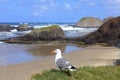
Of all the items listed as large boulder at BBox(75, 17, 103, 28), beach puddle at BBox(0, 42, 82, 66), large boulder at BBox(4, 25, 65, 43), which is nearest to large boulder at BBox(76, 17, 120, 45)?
large boulder at BBox(4, 25, 65, 43)

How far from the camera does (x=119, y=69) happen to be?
38.6 ft

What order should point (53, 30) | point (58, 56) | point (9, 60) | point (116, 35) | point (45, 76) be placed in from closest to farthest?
point (45, 76), point (58, 56), point (9, 60), point (116, 35), point (53, 30)

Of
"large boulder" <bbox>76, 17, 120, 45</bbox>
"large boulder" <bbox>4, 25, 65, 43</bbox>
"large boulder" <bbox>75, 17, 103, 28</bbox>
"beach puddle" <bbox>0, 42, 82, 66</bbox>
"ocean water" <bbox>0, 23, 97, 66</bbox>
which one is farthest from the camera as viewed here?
"large boulder" <bbox>75, 17, 103, 28</bbox>

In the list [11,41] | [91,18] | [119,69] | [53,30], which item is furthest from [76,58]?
[91,18]

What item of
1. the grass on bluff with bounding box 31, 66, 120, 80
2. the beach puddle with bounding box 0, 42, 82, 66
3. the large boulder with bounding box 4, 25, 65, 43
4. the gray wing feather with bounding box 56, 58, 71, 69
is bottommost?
the large boulder with bounding box 4, 25, 65, 43

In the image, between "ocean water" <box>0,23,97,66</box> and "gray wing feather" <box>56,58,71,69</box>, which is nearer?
"gray wing feather" <box>56,58,71,69</box>

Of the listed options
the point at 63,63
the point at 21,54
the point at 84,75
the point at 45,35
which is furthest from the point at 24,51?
the point at 84,75

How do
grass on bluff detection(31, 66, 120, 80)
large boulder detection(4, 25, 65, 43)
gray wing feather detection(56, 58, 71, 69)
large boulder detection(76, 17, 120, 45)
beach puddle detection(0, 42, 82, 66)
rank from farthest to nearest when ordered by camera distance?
1. large boulder detection(4, 25, 65, 43)
2. large boulder detection(76, 17, 120, 45)
3. beach puddle detection(0, 42, 82, 66)
4. gray wing feather detection(56, 58, 71, 69)
5. grass on bluff detection(31, 66, 120, 80)

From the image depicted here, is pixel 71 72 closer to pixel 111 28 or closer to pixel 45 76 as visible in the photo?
pixel 45 76

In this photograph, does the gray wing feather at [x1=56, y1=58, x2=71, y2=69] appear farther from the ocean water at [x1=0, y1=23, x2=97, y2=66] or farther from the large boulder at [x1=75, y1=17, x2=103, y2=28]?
the large boulder at [x1=75, y1=17, x2=103, y2=28]

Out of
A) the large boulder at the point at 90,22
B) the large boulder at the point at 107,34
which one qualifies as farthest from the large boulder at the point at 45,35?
the large boulder at the point at 90,22

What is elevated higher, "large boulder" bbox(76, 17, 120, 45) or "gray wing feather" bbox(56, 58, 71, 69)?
"gray wing feather" bbox(56, 58, 71, 69)

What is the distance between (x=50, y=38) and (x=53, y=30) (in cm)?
149

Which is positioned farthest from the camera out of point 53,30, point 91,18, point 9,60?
point 91,18
